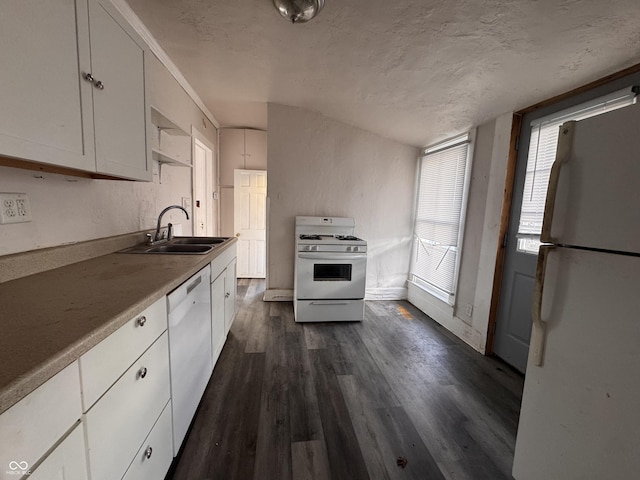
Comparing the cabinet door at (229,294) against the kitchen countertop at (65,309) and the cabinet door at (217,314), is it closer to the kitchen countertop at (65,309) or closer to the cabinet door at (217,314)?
the cabinet door at (217,314)

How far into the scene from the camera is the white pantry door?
164 inches

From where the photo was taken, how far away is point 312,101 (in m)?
2.90

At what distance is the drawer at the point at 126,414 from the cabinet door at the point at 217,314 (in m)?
0.73

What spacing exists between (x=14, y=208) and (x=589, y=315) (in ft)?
7.30

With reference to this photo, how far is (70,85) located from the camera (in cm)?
95

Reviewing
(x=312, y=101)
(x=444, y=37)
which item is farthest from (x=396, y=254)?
(x=444, y=37)

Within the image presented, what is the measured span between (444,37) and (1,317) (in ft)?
7.39

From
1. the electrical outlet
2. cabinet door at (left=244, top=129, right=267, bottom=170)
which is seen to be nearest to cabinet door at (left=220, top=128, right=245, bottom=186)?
cabinet door at (left=244, top=129, right=267, bottom=170)

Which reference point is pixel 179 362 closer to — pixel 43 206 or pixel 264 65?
pixel 43 206

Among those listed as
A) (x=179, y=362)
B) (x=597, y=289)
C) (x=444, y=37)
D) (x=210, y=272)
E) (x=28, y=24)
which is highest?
(x=444, y=37)

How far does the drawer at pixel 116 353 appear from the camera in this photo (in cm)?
66

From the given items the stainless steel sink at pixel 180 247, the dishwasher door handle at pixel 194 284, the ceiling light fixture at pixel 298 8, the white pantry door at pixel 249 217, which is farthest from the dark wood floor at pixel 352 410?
the ceiling light fixture at pixel 298 8

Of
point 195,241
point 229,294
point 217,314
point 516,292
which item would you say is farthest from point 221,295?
point 516,292

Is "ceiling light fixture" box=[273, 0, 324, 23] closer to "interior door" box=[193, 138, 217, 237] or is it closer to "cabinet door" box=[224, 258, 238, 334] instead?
"cabinet door" box=[224, 258, 238, 334]
